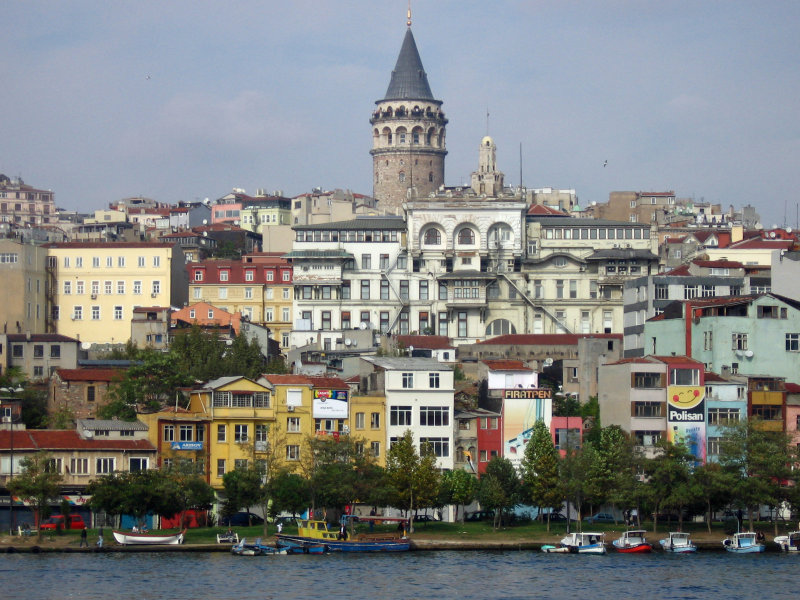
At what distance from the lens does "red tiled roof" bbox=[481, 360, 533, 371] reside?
93137mm

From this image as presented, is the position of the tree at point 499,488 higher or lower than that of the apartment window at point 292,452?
lower

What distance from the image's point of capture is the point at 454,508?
3280 inches

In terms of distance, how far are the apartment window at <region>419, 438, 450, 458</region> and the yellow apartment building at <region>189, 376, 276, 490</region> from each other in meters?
7.79

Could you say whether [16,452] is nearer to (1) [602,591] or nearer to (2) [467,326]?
(1) [602,591]

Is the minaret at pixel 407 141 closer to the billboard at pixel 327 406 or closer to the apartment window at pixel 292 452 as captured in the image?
the billboard at pixel 327 406

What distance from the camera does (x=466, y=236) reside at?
128625mm

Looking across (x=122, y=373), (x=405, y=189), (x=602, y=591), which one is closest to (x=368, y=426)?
(x=122, y=373)

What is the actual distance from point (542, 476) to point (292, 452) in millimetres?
12139

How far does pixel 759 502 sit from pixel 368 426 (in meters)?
19.3

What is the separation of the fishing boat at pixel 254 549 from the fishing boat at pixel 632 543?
14.9 meters

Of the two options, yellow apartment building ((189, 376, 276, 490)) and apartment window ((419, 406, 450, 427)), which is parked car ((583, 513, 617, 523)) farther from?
yellow apartment building ((189, 376, 276, 490))

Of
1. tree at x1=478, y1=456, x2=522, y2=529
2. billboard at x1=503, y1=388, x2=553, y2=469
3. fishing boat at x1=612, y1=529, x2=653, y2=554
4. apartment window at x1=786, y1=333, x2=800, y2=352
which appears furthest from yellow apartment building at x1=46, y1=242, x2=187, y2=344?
fishing boat at x1=612, y1=529, x2=653, y2=554

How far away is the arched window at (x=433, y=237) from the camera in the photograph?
128m

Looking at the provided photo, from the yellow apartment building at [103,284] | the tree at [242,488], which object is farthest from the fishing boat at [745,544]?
the yellow apartment building at [103,284]
